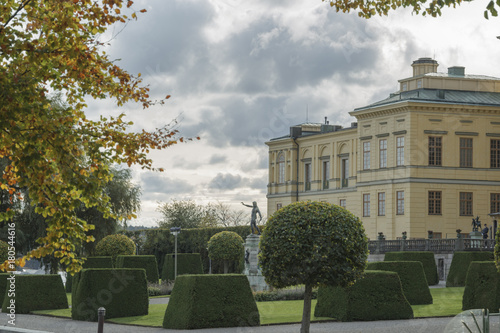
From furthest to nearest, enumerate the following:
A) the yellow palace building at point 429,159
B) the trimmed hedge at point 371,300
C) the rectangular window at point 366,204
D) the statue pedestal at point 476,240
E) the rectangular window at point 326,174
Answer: the rectangular window at point 326,174 → the rectangular window at point 366,204 → the yellow palace building at point 429,159 → the statue pedestal at point 476,240 → the trimmed hedge at point 371,300

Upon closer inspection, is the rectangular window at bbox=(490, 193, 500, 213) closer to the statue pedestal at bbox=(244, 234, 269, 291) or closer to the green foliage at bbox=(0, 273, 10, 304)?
the statue pedestal at bbox=(244, 234, 269, 291)

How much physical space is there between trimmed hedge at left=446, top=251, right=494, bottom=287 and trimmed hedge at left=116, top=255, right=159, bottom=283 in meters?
12.8

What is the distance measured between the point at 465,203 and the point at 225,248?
18962mm

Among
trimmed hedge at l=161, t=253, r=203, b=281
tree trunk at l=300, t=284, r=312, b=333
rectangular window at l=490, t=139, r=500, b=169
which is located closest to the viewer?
tree trunk at l=300, t=284, r=312, b=333

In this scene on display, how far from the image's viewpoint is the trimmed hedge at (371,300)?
66.7ft

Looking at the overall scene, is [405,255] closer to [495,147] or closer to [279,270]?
[279,270]

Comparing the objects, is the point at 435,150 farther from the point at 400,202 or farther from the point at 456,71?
the point at 456,71

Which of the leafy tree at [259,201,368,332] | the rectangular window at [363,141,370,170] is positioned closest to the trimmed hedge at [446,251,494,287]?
the leafy tree at [259,201,368,332]

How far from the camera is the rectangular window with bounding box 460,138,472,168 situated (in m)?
51.8

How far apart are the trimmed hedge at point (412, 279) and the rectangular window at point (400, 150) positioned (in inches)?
1058

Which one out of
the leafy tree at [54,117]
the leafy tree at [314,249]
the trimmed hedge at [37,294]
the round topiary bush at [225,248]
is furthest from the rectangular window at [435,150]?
the leafy tree at [54,117]

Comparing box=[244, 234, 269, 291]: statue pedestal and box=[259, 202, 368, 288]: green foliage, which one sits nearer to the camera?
box=[259, 202, 368, 288]: green foliage

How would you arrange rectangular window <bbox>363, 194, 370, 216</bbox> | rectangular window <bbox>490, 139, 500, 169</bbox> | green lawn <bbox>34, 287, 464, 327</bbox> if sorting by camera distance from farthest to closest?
rectangular window <bbox>363, 194, 370, 216</bbox>
rectangular window <bbox>490, 139, 500, 169</bbox>
green lawn <bbox>34, 287, 464, 327</bbox>

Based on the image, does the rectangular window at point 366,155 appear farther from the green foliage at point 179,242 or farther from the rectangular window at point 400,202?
the green foliage at point 179,242
